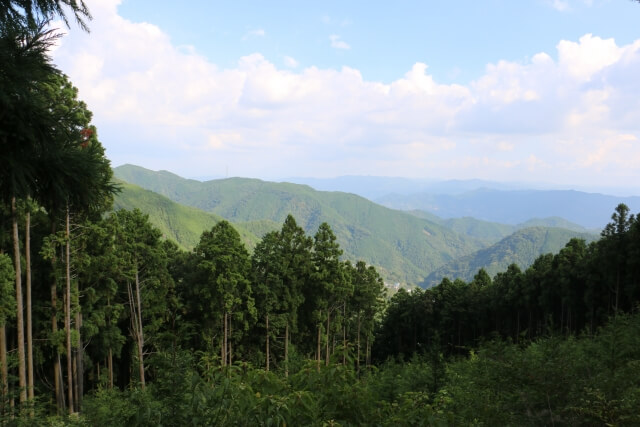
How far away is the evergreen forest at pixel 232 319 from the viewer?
3691 millimetres

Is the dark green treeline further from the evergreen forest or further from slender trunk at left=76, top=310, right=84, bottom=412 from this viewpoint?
slender trunk at left=76, top=310, right=84, bottom=412

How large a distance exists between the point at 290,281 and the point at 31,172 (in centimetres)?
2346

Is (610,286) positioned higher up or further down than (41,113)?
further down

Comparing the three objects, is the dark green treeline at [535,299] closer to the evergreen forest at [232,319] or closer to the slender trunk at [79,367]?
the evergreen forest at [232,319]

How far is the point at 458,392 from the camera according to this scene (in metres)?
7.48

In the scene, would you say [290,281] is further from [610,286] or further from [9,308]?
[610,286]

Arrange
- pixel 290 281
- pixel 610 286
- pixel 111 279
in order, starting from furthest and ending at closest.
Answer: pixel 610 286, pixel 290 281, pixel 111 279

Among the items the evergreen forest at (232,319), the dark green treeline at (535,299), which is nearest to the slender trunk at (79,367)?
the evergreen forest at (232,319)

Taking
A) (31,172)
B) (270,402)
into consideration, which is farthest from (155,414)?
(31,172)

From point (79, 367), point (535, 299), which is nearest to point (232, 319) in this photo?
point (79, 367)

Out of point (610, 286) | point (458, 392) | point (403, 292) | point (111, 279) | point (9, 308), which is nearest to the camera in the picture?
point (458, 392)

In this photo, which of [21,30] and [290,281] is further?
[290,281]

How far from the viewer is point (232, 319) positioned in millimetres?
25797

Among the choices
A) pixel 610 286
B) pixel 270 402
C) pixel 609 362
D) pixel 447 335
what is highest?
pixel 270 402
